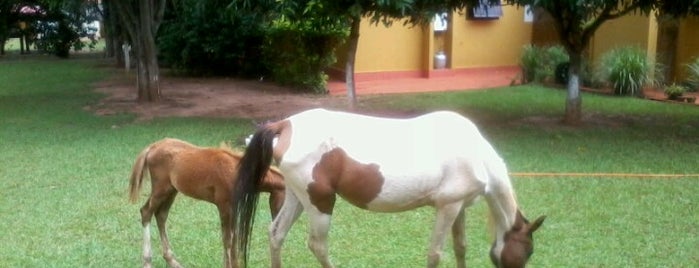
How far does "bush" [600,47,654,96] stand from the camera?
16297 millimetres

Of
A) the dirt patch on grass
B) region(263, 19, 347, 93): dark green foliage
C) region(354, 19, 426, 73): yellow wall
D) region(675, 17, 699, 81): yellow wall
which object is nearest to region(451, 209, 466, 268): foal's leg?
the dirt patch on grass

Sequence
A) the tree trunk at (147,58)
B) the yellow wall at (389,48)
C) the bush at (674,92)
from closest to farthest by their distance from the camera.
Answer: the tree trunk at (147,58), the bush at (674,92), the yellow wall at (389,48)

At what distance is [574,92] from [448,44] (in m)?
8.29

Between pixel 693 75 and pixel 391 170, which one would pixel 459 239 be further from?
pixel 693 75

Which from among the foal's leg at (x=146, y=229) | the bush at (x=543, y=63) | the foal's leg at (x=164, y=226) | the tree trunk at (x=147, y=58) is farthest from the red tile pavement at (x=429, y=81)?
the foal's leg at (x=146, y=229)

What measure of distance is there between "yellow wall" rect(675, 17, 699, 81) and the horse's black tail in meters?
14.5

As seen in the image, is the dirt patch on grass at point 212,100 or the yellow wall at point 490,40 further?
the yellow wall at point 490,40

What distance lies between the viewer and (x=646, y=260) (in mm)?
6012

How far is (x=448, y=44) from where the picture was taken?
20.6 meters

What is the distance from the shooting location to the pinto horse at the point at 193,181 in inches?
203

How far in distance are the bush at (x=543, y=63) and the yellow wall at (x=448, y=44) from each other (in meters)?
1.88

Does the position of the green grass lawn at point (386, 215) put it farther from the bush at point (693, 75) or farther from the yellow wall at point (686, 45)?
the yellow wall at point (686, 45)

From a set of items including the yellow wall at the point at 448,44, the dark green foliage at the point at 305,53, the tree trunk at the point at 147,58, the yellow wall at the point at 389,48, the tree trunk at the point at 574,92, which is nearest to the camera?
the tree trunk at the point at 574,92

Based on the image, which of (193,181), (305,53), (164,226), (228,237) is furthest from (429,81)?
(228,237)
